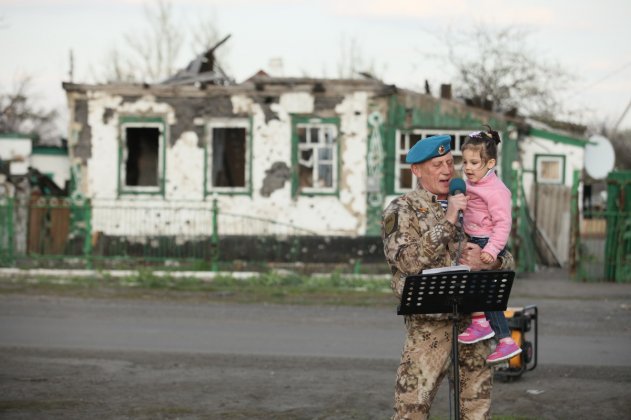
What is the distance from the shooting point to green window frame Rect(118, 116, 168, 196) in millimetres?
23797

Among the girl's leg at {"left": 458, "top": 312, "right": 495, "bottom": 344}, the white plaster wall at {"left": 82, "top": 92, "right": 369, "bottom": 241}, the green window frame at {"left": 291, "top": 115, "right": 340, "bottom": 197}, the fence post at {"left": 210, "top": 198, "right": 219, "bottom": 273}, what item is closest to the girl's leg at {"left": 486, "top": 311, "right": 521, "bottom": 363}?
the girl's leg at {"left": 458, "top": 312, "right": 495, "bottom": 344}

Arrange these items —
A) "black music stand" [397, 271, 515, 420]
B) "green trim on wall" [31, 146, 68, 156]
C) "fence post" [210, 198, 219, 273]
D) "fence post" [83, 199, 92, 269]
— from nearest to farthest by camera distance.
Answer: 1. "black music stand" [397, 271, 515, 420]
2. "fence post" [83, 199, 92, 269]
3. "fence post" [210, 198, 219, 273]
4. "green trim on wall" [31, 146, 68, 156]

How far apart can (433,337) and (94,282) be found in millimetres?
13874

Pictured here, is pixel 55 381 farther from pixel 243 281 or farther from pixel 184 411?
pixel 243 281

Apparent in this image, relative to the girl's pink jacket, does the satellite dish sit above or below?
above

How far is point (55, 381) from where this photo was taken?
979cm

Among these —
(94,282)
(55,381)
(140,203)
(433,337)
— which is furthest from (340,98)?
(433,337)

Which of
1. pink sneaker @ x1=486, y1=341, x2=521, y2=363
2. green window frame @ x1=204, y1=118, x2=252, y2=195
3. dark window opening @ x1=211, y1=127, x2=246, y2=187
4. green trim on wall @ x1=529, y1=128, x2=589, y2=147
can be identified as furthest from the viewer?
green trim on wall @ x1=529, y1=128, x2=589, y2=147

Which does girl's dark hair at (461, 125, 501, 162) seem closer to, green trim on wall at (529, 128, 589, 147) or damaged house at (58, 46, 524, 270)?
damaged house at (58, 46, 524, 270)

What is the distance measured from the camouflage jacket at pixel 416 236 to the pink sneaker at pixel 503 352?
1.30ft

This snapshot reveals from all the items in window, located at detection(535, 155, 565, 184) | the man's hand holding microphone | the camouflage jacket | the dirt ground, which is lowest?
the dirt ground

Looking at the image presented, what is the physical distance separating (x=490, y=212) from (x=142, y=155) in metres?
20.3

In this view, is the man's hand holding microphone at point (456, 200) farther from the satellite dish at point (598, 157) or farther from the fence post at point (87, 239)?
the satellite dish at point (598, 157)

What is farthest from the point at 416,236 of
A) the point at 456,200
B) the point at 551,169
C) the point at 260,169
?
the point at 551,169
